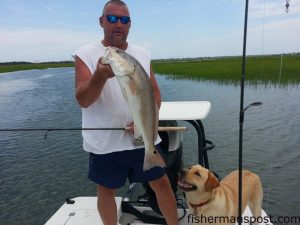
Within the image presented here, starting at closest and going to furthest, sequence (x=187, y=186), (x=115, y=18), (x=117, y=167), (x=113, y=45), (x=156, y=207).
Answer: (x=115, y=18) → (x=113, y=45) → (x=117, y=167) → (x=187, y=186) → (x=156, y=207)

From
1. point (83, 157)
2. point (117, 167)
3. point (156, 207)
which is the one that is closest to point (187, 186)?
point (117, 167)

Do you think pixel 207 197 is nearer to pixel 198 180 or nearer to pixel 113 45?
pixel 198 180

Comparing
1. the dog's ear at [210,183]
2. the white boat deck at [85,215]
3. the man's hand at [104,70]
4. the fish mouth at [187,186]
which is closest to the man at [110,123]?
the fish mouth at [187,186]

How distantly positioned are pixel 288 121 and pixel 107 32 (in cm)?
1290

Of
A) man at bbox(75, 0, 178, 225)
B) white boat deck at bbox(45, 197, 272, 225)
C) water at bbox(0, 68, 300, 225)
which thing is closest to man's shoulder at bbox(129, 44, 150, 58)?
man at bbox(75, 0, 178, 225)

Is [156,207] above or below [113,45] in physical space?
below

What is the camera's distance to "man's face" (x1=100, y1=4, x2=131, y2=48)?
9.31 ft

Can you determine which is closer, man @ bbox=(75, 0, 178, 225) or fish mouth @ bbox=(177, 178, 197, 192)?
man @ bbox=(75, 0, 178, 225)

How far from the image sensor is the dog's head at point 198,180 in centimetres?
345

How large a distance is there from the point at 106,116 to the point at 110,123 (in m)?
0.07

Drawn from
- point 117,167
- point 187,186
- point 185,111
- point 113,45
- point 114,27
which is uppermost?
point 114,27

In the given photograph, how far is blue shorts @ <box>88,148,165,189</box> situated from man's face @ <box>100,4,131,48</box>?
103cm

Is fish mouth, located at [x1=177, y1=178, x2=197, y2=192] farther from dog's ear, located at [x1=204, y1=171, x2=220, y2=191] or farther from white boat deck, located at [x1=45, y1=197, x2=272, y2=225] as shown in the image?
white boat deck, located at [x1=45, y1=197, x2=272, y2=225]

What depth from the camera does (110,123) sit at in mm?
3094
